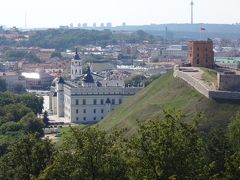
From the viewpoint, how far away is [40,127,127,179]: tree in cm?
2336

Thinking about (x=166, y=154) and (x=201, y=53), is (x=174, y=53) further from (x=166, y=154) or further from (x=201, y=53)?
(x=166, y=154)

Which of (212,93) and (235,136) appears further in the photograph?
(212,93)

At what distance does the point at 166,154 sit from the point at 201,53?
42.0 m

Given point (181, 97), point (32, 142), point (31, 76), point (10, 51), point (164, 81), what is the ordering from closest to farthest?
point (32, 142)
point (181, 97)
point (164, 81)
point (31, 76)
point (10, 51)

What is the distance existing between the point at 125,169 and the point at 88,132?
6.79 ft

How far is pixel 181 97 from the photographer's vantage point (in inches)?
2056

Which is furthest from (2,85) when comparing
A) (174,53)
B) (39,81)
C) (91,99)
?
(174,53)

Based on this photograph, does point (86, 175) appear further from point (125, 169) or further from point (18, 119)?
point (18, 119)

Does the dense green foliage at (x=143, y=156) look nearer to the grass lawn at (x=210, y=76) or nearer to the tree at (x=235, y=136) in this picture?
the tree at (x=235, y=136)

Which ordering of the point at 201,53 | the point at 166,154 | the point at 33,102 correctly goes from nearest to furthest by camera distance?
1. the point at 166,154
2. the point at 201,53
3. the point at 33,102

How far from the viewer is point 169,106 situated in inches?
1992

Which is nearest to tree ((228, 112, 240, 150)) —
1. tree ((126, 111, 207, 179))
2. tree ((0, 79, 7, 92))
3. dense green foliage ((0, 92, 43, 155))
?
tree ((126, 111, 207, 179))

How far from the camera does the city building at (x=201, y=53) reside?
2472 inches

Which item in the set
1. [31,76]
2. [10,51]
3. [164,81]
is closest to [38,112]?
[164,81]
